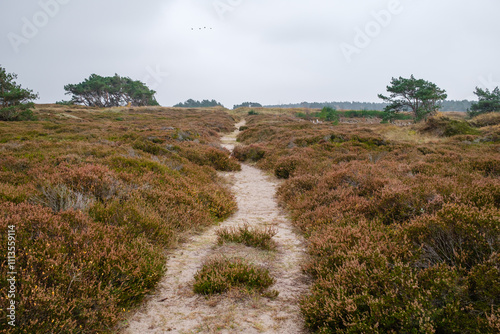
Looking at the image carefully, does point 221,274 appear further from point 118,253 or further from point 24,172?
point 24,172

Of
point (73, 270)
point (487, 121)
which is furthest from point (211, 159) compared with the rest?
point (487, 121)

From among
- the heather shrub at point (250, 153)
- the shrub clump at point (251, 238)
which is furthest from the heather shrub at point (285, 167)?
the shrub clump at point (251, 238)

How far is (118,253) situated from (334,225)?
398cm

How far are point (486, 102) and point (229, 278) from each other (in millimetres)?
56127

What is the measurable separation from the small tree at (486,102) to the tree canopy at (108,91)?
86326 millimetres

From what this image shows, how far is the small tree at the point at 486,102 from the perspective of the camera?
40375mm

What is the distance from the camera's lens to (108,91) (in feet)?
244

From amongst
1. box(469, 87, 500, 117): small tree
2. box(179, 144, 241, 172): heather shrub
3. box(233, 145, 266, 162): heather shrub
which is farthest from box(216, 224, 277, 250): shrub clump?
box(469, 87, 500, 117): small tree

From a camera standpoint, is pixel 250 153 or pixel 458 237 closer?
pixel 458 237

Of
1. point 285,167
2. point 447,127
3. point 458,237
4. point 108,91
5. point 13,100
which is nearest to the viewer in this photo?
point 458,237

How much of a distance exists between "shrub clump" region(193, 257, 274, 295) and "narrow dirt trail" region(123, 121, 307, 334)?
0.41ft

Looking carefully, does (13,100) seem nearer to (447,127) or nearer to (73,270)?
(73,270)

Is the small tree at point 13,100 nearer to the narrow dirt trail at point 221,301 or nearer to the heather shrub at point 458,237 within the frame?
the narrow dirt trail at point 221,301

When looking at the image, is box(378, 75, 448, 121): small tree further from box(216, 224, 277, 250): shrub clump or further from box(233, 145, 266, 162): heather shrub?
box(216, 224, 277, 250): shrub clump
